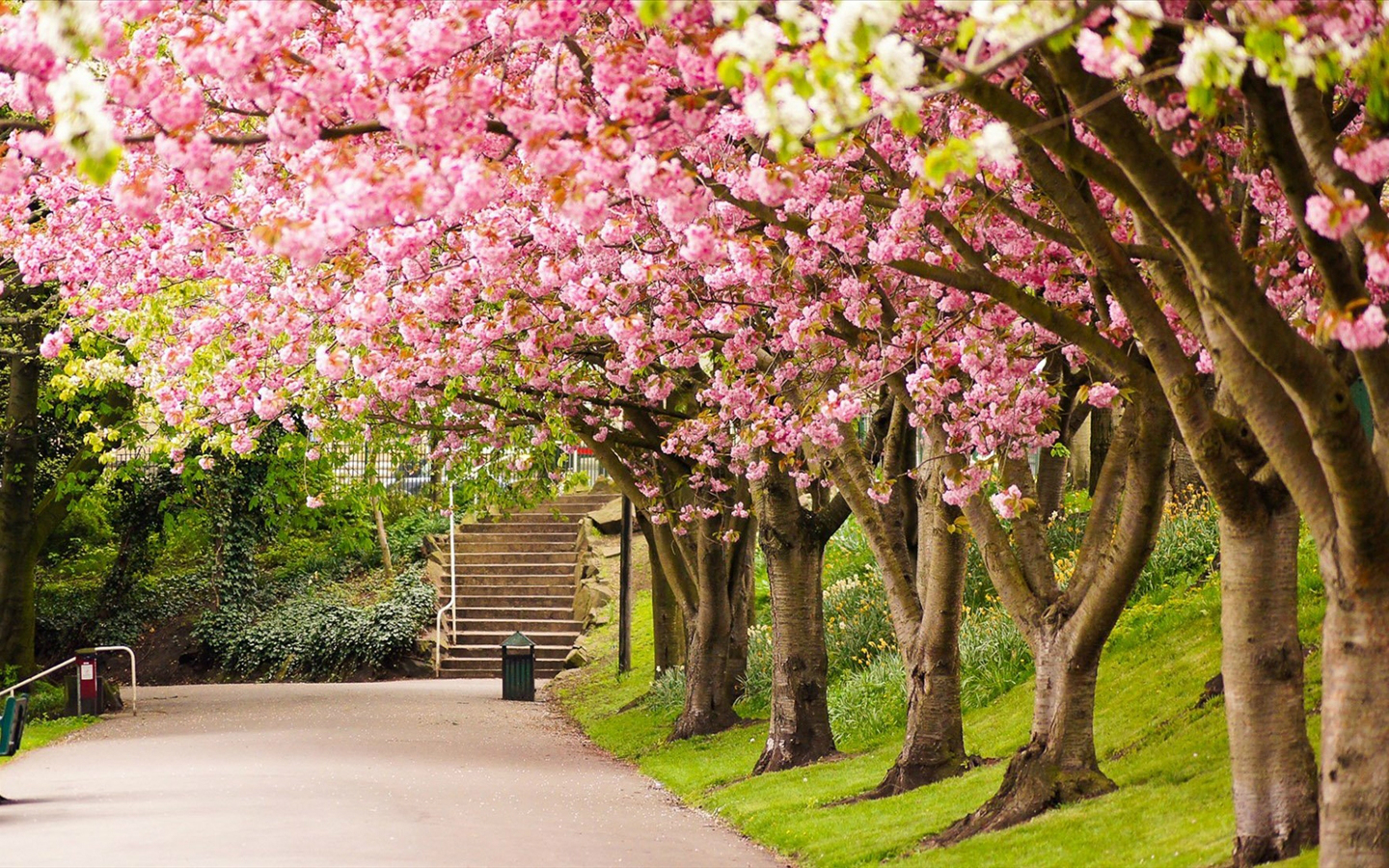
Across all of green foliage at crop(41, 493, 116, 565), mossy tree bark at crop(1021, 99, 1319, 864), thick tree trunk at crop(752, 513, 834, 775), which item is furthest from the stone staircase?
mossy tree bark at crop(1021, 99, 1319, 864)

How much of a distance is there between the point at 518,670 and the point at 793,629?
929cm

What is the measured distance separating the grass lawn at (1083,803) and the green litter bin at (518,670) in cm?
534

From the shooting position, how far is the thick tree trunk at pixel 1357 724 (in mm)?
5828

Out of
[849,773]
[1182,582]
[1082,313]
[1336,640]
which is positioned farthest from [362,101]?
[1182,582]

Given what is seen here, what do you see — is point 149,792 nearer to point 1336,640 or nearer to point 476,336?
point 476,336

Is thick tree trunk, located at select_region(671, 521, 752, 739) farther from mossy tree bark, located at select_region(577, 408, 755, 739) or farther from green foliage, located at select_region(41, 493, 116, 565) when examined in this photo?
green foliage, located at select_region(41, 493, 116, 565)

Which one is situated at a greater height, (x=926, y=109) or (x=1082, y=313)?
(x=926, y=109)

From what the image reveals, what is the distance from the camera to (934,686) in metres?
11.6

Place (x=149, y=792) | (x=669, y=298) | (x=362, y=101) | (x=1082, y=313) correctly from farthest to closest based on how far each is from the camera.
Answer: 1. (x=149, y=792)
2. (x=669, y=298)
3. (x=1082, y=313)
4. (x=362, y=101)

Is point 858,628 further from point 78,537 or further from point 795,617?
point 78,537

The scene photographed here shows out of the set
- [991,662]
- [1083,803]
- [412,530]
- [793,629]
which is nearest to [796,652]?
[793,629]

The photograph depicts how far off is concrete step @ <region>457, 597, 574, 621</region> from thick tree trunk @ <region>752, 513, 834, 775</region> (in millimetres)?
14173

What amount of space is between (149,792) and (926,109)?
858 cm

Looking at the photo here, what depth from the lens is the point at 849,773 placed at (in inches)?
509
